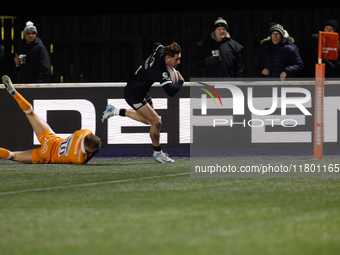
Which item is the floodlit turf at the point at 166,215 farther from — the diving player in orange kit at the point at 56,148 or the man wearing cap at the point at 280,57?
the man wearing cap at the point at 280,57

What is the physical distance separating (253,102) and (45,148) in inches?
143

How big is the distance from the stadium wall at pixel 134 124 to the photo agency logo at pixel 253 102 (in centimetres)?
4

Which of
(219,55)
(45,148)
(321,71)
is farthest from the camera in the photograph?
(219,55)

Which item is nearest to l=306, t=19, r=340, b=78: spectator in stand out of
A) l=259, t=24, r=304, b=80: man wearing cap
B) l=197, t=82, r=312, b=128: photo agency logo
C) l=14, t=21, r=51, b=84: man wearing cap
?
l=259, t=24, r=304, b=80: man wearing cap

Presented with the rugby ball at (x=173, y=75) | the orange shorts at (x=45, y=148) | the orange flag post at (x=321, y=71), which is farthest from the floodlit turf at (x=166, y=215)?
the orange flag post at (x=321, y=71)

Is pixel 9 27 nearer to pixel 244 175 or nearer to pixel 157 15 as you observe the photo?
pixel 157 15

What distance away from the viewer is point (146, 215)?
4.25 meters

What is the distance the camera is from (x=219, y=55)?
401 inches

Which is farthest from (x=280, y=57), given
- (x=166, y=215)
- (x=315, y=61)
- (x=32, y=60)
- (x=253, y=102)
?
(x=166, y=215)

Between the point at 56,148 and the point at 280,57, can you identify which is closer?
the point at 56,148

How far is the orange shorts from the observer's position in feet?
27.6

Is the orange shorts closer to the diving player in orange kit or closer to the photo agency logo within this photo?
the diving player in orange kit

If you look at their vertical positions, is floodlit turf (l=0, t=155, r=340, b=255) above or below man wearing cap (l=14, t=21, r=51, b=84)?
below

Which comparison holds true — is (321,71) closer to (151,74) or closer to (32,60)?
(151,74)
